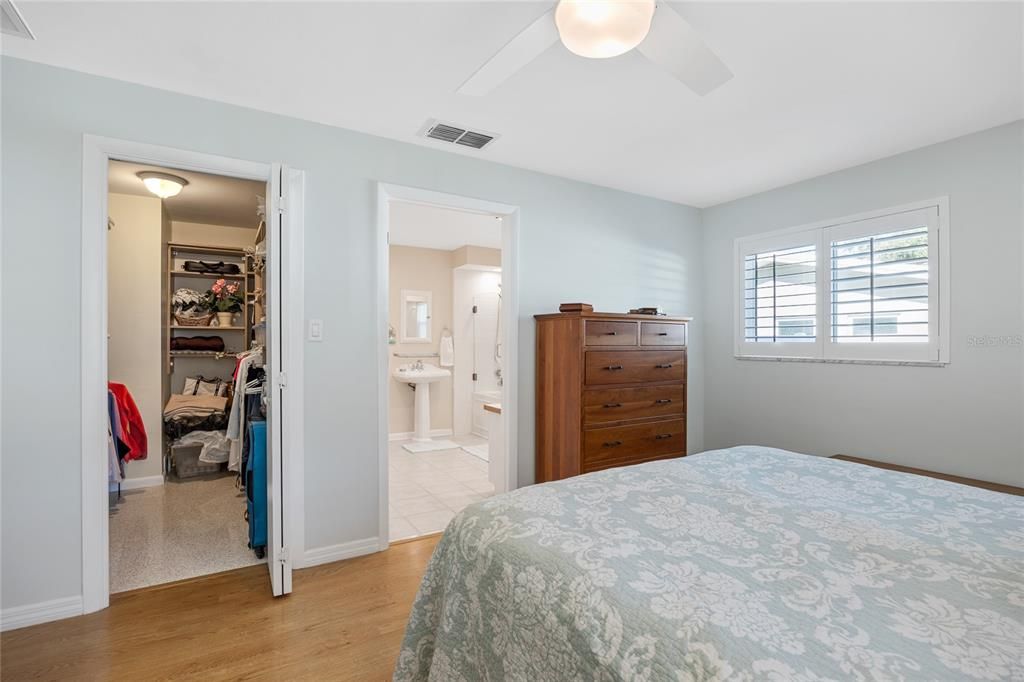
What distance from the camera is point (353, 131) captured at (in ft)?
9.33

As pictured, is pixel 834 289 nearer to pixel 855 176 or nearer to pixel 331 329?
pixel 855 176

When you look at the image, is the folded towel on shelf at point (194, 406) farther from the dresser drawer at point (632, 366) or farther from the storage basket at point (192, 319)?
the dresser drawer at point (632, 366)

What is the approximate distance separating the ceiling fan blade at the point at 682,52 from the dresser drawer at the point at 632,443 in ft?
6.85

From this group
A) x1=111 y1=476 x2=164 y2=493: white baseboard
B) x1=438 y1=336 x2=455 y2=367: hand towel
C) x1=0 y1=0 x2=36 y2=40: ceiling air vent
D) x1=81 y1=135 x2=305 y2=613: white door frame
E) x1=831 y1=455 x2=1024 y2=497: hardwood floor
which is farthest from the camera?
x1=438 y1=336 x2=455 y2=367: hand towel

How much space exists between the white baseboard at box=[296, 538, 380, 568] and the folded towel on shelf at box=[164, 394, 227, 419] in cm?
237

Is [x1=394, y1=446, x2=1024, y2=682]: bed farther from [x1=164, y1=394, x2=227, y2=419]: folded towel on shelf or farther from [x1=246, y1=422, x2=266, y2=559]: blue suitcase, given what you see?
[x1=164, y1=394, x2=227, y2=419]: folded towel on shelf

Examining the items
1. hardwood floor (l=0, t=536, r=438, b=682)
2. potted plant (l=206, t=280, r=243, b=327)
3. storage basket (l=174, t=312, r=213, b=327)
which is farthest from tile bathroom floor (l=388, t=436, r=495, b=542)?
storage basket (l=174, t=312, r=213, b=327)

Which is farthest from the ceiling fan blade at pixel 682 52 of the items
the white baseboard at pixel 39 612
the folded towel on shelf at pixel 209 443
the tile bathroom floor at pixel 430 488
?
the folded towel on shelf at pixel 209 443

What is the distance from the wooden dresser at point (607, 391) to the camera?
3.15 meters

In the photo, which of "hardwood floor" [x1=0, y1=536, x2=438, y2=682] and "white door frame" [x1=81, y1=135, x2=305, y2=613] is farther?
"white door frame" [x1=81, y1=135, x2=305, y2=613]

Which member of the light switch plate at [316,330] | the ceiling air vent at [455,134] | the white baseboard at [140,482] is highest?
the ceiling air vent at [455,134]

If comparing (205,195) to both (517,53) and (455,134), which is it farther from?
(517,53)

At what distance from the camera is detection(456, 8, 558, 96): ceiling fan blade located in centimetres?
160

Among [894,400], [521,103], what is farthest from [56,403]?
[894,400]
